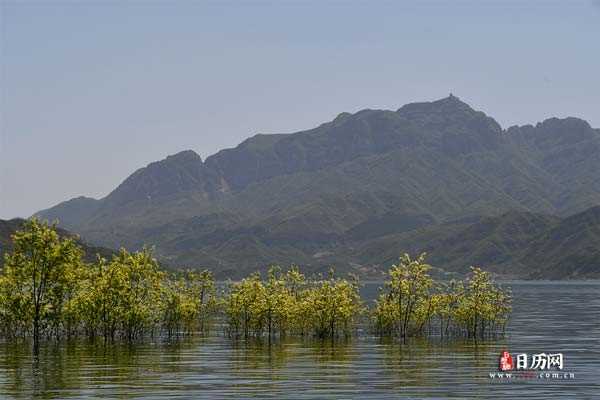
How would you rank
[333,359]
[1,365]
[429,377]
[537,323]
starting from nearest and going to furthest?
[429,377], [1,365], [333,359], [537,323]

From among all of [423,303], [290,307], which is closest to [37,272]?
[290,307]

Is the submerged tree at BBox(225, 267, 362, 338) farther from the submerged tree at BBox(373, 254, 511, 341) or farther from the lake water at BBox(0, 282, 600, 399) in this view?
the submerged tree at BBox(373, 254, 511, 341)

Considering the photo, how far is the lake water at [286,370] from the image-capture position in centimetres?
6078

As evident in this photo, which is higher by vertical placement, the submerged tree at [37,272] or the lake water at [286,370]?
the submerged tree at [37,272]

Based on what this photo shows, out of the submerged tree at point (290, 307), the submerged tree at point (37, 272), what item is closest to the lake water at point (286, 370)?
the submerged tree at point (37, 272)

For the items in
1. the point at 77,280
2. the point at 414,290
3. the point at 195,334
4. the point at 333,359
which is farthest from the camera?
the point at 195,334

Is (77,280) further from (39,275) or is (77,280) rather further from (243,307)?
(243,307)

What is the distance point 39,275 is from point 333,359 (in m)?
28.8

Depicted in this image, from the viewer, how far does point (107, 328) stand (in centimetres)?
10200

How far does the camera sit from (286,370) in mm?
74375

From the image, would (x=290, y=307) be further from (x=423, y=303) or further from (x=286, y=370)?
(x=286, y=370)

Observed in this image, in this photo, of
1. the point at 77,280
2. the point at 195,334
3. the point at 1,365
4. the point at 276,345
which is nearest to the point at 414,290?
the point at 276,345

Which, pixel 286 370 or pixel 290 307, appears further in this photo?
pixel 290 307

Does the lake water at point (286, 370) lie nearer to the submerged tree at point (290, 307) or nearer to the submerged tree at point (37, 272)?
the submerged tree at point (37, 272)
